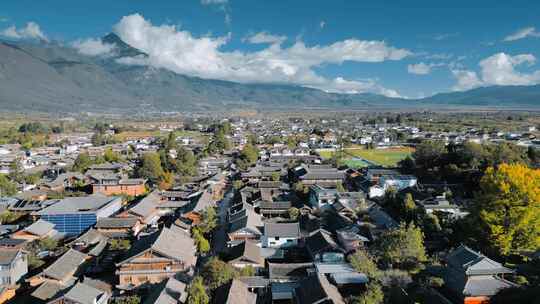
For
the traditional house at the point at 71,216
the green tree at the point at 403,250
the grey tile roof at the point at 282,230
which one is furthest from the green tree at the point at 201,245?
the green tree at the point at 403,250

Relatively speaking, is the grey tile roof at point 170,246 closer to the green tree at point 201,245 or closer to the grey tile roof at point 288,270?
the green tree at point 201,245

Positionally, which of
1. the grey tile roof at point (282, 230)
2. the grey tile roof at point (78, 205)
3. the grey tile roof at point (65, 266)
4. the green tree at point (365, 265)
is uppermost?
the grey tile roof at point (78, 205)

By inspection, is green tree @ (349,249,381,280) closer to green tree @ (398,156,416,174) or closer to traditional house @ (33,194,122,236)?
traditional house @ (33,194,122,236)

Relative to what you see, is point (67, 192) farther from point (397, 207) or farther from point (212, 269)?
point (397, 207)

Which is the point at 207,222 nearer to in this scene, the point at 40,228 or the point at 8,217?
the point at 40,228

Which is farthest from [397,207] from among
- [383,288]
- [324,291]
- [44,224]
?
[44,224]

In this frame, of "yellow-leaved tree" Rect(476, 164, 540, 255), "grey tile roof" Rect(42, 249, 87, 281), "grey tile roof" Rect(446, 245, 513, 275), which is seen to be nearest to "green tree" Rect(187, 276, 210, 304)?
"grey tile roof" Rect(42, 249, 87, 281)
